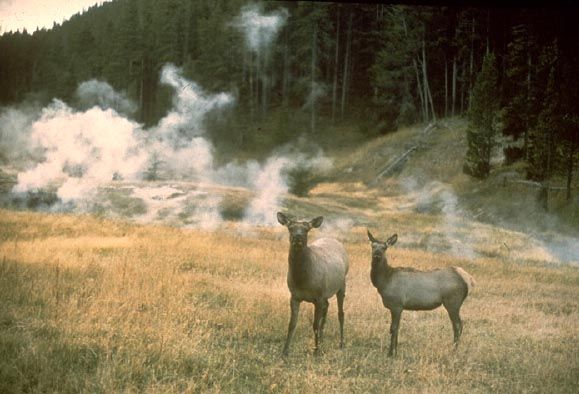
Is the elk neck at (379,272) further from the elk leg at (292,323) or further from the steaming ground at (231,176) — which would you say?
the steaming ground at (231,176)

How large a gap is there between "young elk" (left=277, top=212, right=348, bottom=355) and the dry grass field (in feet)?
1.63

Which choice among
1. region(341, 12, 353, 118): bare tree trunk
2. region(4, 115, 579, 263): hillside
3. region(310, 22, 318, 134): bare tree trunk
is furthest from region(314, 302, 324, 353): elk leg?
region(341, 12, 353, 118): bare tree trunk

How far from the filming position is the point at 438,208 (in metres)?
26.6

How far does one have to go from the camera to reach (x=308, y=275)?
7484 mm

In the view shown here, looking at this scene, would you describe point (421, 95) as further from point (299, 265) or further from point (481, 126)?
point (299, 265)

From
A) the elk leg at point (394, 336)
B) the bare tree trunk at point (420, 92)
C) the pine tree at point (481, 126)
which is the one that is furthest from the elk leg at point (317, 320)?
the bare tree trunk at point (420, 92)

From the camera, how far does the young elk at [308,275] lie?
7145 mm

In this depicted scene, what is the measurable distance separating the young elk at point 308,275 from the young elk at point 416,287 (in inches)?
27.4

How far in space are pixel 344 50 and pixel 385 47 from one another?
433 cm

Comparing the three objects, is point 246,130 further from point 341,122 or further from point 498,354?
point 498,354

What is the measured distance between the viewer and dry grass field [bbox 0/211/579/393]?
5.85 meters

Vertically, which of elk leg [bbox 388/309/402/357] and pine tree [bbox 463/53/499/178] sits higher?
pine tree [bbox 463/53/499/178]

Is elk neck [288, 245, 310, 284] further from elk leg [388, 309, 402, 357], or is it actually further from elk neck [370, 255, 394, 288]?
elk leg [388, 309, 402, 357]

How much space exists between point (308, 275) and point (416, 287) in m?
1.75
